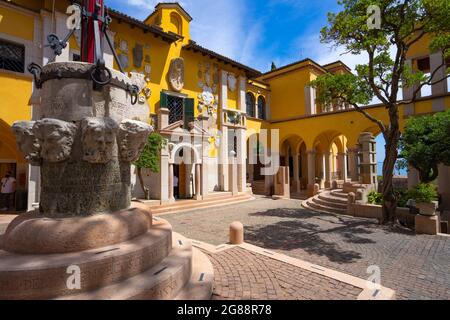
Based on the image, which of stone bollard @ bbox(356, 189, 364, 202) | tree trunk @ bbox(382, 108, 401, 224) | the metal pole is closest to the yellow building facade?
the metal pole

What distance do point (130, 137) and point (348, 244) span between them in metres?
6.52

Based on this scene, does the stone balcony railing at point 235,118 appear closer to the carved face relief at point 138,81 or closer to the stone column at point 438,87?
the carved face relief at point 138,81

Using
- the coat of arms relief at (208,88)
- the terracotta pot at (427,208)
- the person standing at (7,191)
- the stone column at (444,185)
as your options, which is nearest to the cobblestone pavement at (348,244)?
the terracotta pot at (427,208)

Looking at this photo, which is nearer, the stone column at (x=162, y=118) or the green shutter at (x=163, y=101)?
the stone column at (x=162, y=118)

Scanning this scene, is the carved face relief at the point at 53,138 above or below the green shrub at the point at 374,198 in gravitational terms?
above

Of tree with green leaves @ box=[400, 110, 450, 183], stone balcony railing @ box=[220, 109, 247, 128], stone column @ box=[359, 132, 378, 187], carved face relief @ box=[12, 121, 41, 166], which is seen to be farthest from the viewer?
stone balcony railing @ box=[220, 109, 247, 128]

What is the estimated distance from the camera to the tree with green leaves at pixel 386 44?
7.52 metres

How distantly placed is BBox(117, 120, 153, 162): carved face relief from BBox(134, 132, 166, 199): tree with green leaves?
7.76 meters

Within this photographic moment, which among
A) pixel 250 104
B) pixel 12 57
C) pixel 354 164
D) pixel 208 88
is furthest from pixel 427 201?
pixel 12 57

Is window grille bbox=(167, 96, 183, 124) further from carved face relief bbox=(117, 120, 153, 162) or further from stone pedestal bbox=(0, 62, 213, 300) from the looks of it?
carved face relief bbox=(117, 120, 153, 162)

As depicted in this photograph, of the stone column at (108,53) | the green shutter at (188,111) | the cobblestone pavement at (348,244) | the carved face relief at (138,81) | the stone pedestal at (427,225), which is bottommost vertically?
the cobblestone pavement at (348,244)

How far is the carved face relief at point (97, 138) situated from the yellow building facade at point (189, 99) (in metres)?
3.72

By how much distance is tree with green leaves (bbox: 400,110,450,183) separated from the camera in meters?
9.58

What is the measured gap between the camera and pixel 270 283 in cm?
418
